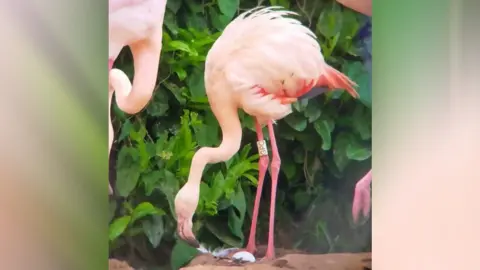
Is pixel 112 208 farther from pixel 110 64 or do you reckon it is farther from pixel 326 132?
pixel 326 132

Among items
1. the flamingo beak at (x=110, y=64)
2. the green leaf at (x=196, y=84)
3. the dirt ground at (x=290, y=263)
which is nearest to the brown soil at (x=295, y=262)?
the dirt ground at (x=290, y=263)

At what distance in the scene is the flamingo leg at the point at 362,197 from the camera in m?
1.05

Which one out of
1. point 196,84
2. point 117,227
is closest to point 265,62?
point 196,84

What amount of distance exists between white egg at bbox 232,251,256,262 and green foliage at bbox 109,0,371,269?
0.08ft

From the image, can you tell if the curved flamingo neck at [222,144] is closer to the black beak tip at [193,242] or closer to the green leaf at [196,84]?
the green leaf at [196,84]

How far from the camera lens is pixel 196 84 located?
3.45ft

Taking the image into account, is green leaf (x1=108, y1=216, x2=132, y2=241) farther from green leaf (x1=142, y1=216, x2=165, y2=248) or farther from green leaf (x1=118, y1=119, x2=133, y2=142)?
green leaf (x1=118, y1=119, x2=133, y2=142)

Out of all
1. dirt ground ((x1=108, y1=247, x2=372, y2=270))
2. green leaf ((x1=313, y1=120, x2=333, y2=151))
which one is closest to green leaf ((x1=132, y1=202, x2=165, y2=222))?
dirt ground ((x1=108, y1=247, x2=372, y2=270))

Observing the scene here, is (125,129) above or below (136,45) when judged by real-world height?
below

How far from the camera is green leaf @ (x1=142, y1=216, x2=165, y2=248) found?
1047mm

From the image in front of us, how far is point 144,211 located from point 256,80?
37cm
